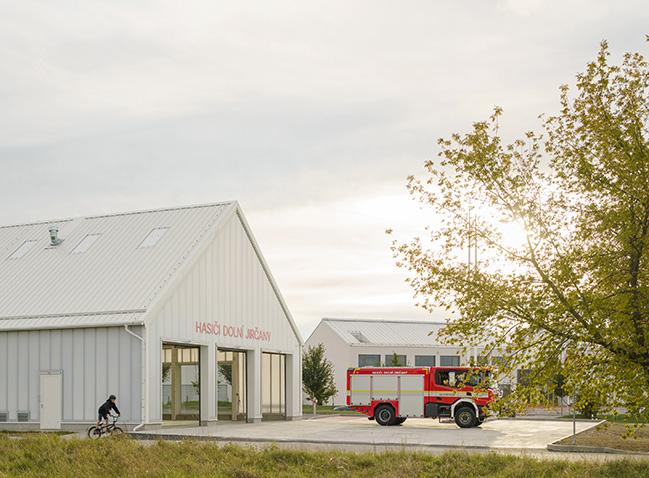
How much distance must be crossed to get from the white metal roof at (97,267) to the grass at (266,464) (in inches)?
455

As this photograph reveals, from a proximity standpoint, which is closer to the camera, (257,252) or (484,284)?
(484,284)

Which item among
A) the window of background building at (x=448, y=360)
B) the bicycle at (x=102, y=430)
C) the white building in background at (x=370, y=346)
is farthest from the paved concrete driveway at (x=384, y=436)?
the window of background building at (x=448, y=360)

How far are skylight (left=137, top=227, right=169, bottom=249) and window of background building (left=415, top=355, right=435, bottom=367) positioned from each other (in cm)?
3862

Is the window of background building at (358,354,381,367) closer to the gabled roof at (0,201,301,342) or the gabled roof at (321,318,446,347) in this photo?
the gabled roof at (321,318,446,347)

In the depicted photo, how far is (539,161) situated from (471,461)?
6.44 metres

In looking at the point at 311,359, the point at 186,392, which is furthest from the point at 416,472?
the point at 311,359

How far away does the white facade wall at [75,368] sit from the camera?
3105cm

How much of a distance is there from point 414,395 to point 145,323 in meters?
13.5

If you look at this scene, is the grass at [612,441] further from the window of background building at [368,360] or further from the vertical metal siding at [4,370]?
the window of background building at [368,360]

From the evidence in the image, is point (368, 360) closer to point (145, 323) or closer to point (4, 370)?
point (4, 370)

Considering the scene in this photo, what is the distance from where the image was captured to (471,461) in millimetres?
17359

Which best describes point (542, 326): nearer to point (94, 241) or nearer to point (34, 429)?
point (34, 429)

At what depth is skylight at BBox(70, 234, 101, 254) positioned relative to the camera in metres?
38.9

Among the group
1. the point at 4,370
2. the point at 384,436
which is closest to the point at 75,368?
the point at 4,370
